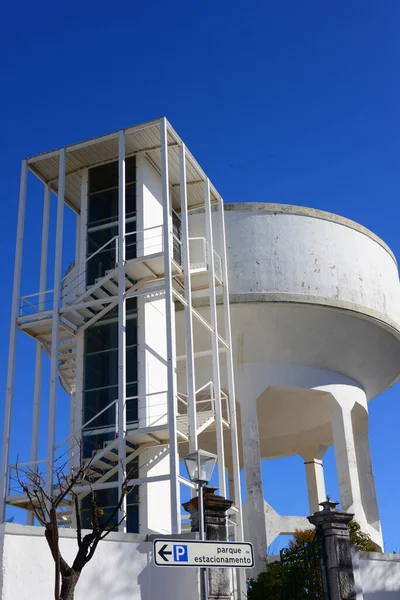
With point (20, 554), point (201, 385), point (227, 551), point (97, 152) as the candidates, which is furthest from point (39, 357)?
point (227, 551)

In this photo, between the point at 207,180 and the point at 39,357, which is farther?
the point at 207,180

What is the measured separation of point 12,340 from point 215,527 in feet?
28.4

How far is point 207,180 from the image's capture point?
22078 millimetres

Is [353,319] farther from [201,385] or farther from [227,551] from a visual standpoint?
[227,551]

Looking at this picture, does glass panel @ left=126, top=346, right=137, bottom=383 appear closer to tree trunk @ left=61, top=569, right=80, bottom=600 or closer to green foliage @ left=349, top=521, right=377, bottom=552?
green foliage @ left=349, top=521, right=377, bottom=552

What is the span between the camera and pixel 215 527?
12.6 meters

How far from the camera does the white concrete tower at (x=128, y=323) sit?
1809 centimetres

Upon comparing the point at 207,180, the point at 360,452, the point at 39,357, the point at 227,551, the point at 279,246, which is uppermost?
the point at 207,180

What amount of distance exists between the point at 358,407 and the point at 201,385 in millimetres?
A: 4833

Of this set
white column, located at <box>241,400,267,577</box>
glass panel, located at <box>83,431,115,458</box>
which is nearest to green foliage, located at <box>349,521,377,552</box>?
white column, located at <box>241,400,267,577</box>

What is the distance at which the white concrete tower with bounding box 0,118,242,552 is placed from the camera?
59.4ft

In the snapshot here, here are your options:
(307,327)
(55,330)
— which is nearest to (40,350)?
(55,330)

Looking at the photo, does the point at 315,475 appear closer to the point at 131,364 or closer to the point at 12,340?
the point at 131,364

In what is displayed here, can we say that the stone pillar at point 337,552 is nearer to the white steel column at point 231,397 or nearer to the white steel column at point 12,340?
the white steel column at point 231,397
